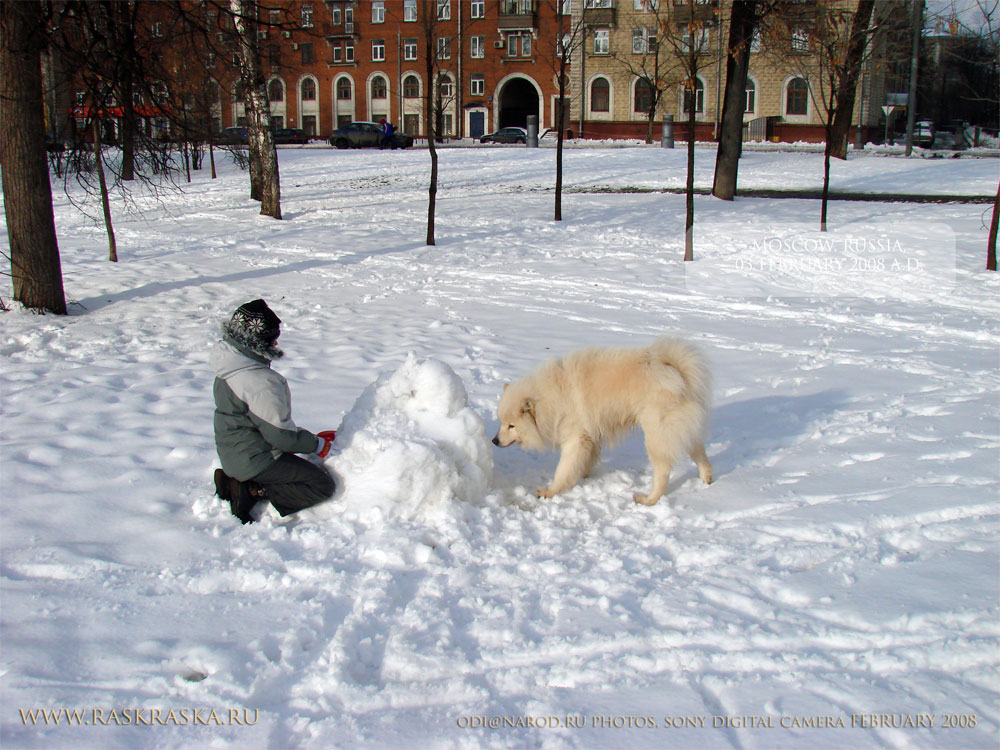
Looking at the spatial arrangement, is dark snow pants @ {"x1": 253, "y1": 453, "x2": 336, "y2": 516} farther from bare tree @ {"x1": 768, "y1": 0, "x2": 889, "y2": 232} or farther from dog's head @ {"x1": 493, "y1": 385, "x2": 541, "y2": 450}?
bare tree @ {"x1": 768, "y1": 0, "x2": 889, "y2": 232}

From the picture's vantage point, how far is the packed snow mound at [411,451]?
4605mm

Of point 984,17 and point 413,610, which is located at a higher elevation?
point 984,17

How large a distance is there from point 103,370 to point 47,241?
108 inches

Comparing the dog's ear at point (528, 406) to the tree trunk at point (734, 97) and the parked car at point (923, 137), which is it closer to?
the tree trunk at point (734, 97)

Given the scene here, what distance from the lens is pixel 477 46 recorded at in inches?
2477

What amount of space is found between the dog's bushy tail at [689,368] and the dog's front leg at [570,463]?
2.45ft

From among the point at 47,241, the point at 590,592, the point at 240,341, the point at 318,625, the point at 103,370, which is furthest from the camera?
the point at 47,241

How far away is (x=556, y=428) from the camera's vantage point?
5379 millimetres

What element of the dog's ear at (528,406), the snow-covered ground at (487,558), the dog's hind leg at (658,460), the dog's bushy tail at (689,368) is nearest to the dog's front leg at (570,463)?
the snow-covered ground at (487,558)

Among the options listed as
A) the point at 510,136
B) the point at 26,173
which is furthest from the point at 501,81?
the point at 26,173

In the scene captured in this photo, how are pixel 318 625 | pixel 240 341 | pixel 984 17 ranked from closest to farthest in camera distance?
pixel 318 625, pixel 240 341, pixel 984 17

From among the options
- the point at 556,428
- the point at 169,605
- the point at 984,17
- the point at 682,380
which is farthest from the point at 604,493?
the point at 984,17

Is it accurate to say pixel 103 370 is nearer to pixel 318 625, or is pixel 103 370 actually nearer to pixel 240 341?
pixel 240 341

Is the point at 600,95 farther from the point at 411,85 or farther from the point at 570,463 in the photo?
the point at 570,463
